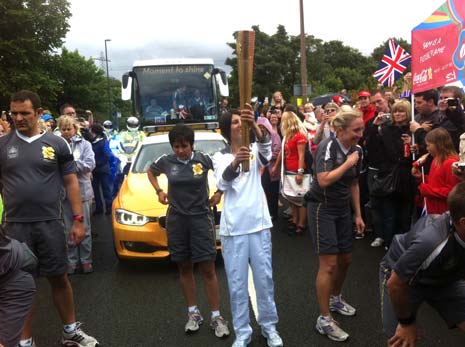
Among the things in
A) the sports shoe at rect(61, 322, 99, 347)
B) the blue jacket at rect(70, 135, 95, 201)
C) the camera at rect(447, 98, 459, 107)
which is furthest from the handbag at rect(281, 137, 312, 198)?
the sports shoe at rect(61, 322, 99, 347)

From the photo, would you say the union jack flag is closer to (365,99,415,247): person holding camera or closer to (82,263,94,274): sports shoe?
(365,99,415,247): person holding camera

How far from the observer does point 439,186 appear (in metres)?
4.32

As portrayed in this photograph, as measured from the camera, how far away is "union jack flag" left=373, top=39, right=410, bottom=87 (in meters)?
8.78

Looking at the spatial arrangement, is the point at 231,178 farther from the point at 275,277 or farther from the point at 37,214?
the point at 275,277

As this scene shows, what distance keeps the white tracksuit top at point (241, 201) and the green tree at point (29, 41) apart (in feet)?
88.6

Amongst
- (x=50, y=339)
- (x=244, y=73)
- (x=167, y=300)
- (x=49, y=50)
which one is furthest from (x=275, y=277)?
(x=49, y=50)

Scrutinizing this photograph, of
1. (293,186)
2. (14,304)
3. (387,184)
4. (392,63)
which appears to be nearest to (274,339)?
(14,304)

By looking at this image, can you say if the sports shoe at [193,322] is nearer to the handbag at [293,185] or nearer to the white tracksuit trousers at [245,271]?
the white tracksuit trousers at [245,271]

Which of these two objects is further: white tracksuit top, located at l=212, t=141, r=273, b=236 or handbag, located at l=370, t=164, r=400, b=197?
handbag, located at l=370, t=164, r=400, b=197

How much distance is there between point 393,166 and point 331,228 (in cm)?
222

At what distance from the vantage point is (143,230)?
5.30 metres

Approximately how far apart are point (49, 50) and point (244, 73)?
3313cm

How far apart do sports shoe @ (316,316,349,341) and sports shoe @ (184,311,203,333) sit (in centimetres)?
101

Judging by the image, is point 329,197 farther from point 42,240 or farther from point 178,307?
point 42,240
